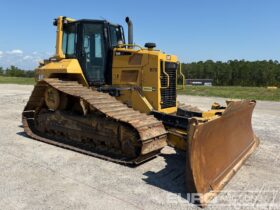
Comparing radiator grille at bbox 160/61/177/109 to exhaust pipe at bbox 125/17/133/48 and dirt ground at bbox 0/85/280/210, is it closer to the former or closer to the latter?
dirt ground at bbox 0/85/280/210

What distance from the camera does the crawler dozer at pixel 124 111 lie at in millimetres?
5285

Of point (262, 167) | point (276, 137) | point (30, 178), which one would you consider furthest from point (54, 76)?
point (276, 137)

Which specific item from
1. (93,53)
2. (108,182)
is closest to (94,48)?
(93,53)

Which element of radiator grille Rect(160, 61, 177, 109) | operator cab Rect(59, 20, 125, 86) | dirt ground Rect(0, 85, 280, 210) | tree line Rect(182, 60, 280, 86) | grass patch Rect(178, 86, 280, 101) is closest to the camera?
dirt ground Rect(0, 85, 280, 210)

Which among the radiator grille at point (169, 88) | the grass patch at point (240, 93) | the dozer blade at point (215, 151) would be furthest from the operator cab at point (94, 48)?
the grass patch at point (240, 93)

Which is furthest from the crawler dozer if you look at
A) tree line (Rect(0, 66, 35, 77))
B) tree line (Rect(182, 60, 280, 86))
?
tree line (Rect(0, 66, 35, 77))

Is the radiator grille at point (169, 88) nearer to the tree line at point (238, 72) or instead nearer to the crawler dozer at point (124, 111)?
the crawler dozer at point (124, 111)

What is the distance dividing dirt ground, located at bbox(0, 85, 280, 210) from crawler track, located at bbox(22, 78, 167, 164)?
0.33 meters

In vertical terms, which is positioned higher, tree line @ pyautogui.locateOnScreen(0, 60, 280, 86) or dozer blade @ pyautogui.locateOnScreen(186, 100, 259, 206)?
tree line @ pyautogui.locateOnScreen(0, 60, 280, 86)

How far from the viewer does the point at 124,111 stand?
6.62 metres

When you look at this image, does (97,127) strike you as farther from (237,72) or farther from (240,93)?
(237,72)

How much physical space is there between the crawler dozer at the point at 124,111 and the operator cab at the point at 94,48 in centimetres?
3

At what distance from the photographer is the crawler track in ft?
19.9

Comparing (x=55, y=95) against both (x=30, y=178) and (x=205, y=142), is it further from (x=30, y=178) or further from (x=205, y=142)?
(x=205, y=142)
